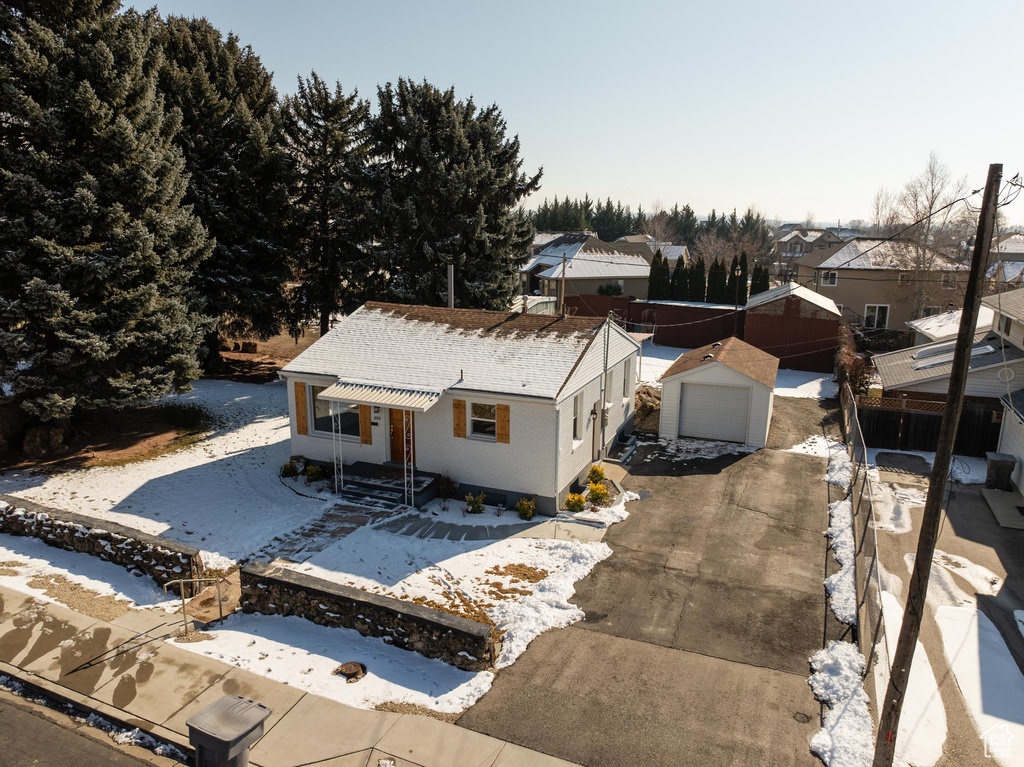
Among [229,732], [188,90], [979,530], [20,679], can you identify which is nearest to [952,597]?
[979,530]

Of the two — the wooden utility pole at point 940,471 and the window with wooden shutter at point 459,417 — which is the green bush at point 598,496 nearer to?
the window with wooden shutter at point 459,417

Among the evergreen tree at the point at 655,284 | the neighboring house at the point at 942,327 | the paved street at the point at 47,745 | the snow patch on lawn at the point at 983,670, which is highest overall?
the evergreen tree at the point at 655,284

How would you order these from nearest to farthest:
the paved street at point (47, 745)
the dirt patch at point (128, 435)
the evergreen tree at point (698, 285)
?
the paved street at point (47, 745) < the dirt patch at point (128, 435) < the evergreen tree at point (698, 285)

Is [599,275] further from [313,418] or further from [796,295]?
[313,418]

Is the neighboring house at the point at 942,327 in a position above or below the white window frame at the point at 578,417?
above

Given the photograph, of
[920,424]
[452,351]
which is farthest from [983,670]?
[452,351]

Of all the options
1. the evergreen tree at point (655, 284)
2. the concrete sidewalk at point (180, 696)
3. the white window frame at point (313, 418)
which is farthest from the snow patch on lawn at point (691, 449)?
the evergreen tree at point (655, 284)
